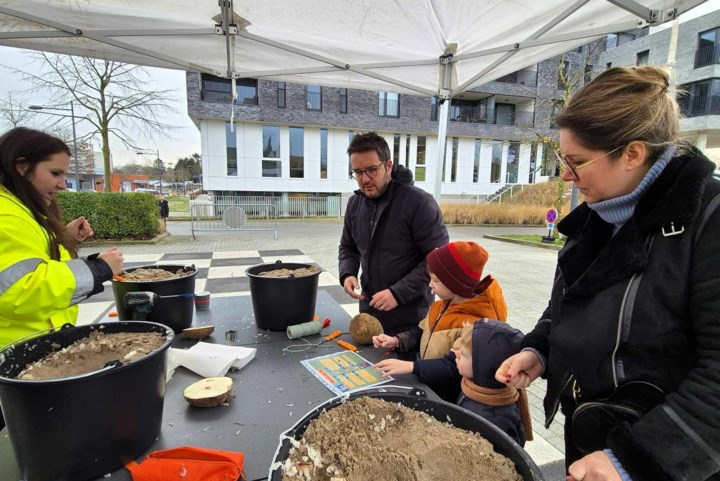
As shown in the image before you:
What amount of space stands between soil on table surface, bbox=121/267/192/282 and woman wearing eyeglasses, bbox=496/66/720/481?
57.6 inches

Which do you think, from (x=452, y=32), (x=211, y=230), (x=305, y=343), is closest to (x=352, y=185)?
(x=211, y=230)

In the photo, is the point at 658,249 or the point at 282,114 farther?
the point at 282,114

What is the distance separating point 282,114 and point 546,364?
651 inches

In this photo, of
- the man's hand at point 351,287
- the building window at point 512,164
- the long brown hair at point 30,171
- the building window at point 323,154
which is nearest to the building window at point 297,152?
the building window at point 323,154

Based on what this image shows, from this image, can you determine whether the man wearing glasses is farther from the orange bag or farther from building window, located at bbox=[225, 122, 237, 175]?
building window, located at bbox=[225, 122, 237, 175]

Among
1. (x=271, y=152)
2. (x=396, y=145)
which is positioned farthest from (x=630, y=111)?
(x=396, y=145)

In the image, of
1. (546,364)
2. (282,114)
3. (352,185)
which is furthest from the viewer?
(352,185)

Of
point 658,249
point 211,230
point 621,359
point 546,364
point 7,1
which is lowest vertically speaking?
point 211,230

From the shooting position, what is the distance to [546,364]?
3.50ft

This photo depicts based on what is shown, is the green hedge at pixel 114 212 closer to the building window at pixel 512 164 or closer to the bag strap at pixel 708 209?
the bag strap at pixel 708 209

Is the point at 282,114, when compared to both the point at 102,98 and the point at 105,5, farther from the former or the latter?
the point at 105,5

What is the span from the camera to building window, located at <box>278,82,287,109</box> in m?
15.9

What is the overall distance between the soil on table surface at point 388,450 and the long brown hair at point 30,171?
1145 millimetres

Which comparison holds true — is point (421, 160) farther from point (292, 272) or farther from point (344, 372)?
point (344, 372)
